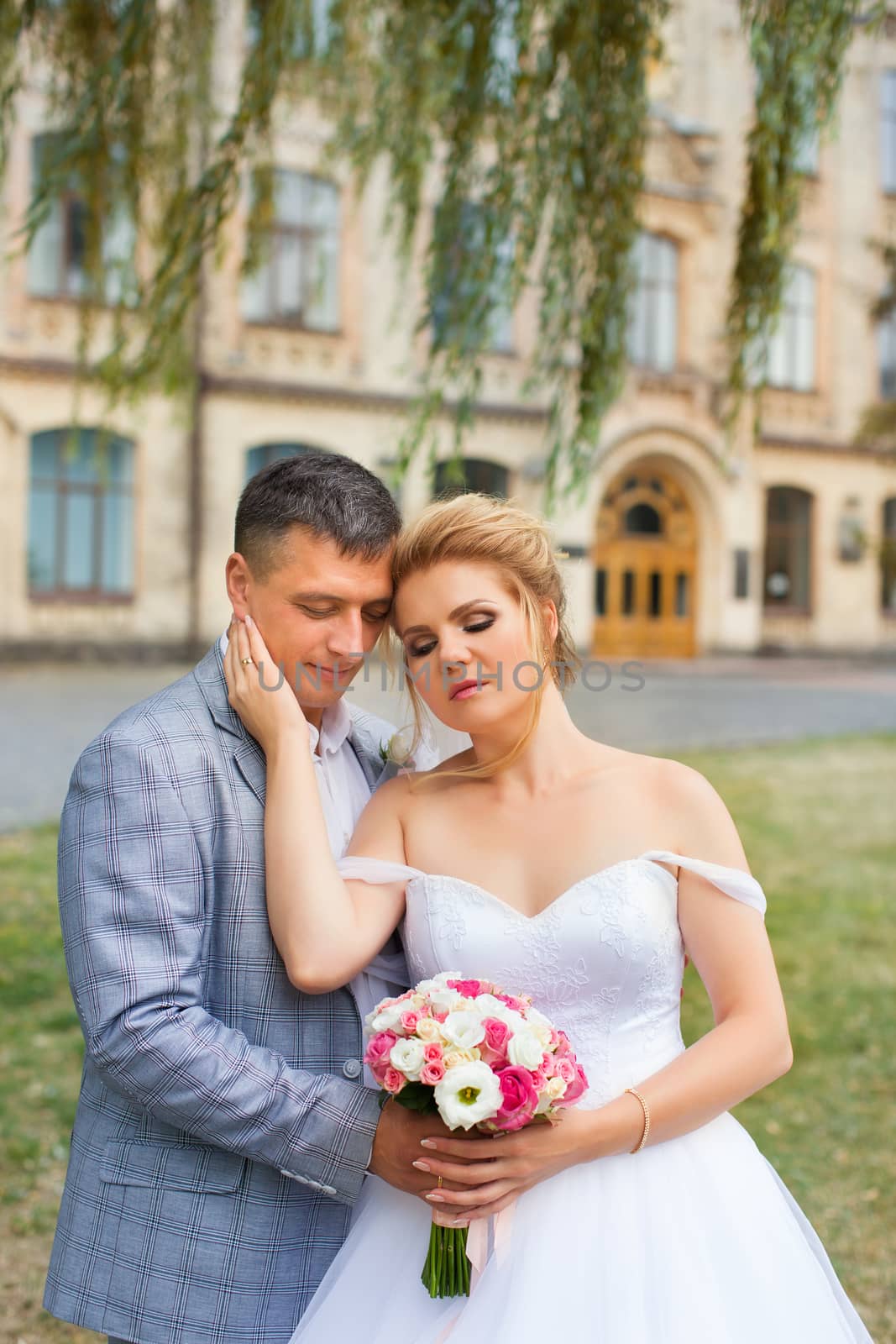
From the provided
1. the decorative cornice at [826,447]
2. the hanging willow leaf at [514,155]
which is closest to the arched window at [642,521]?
the decorative cornice at [826,447]

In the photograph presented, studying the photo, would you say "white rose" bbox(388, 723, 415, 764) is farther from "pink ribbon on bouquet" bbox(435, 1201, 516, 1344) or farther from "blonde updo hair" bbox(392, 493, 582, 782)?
"pink ribbon on bouquet" bbox(435, 1201, 516, 1344)

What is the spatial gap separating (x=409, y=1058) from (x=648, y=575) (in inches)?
943

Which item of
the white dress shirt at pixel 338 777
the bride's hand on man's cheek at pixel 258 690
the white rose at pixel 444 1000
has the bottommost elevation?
the white rose at pixel 444 1000

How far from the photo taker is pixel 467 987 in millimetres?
1969

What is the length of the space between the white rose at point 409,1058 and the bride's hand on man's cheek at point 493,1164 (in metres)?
0.13

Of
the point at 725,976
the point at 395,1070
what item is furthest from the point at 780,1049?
the point at 395,1070

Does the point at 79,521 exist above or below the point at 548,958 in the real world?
above

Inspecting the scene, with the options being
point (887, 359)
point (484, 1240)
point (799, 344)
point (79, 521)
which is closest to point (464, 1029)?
point (484, 1240)

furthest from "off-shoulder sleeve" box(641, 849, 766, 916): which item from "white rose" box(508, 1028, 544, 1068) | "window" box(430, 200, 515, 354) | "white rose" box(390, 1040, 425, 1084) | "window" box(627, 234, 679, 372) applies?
"window" box(627, 234, 679, 372)

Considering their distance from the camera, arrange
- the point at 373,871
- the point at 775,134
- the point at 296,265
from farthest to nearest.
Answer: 1. the point at 296,265
2. the point at 775,134
3. the point at 373,871

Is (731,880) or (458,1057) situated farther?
(731,880)

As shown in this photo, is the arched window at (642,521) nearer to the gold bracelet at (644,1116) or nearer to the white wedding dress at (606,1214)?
the white wedding dress at (606,1214)

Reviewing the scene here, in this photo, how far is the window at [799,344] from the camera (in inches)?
1014

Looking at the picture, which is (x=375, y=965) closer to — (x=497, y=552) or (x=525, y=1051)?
(x=525, y=1051)
